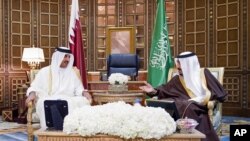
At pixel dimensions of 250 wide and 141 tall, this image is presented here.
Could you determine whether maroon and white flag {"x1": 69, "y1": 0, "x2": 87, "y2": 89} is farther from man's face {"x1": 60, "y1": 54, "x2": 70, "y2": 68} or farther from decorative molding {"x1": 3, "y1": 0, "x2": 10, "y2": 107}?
decorative molding {"x1": 3, "y1": 0, "x2": 10, "y2": 107}

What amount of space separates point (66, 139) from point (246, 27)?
241 inches

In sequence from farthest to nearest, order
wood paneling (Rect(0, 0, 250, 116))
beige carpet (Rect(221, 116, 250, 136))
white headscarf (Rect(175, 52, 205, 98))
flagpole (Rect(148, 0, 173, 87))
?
wood paneling (Rect(0, 0, 250, 116)) < beige carpet (Rect(221, 116, 250, 136)) < flagpole (Rect(148, 0, 173, 87)) < white headscarf (Rect(175, 52, 205, 98))

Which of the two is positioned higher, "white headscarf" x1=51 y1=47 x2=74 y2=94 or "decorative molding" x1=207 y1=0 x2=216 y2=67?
"decorative molding" x1=207 y1=0 x2=216 y2=67

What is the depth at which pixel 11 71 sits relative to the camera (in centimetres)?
856

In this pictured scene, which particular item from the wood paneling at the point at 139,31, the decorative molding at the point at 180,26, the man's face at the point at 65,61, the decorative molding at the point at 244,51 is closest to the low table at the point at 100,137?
the man's face at the point at 65,61

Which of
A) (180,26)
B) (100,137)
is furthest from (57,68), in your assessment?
(180,26)

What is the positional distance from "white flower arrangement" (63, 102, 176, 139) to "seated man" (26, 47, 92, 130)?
1830mm

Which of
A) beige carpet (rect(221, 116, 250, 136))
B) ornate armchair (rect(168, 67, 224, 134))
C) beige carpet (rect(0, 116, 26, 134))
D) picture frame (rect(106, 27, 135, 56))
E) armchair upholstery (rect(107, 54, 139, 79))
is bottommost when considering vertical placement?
beige carpet (rect(221, 116, 250, 136))

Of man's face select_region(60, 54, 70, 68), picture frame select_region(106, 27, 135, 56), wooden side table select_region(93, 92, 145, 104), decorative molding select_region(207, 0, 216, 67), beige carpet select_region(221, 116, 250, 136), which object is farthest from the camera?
picture frame select_region(106, 27, 135, 56)

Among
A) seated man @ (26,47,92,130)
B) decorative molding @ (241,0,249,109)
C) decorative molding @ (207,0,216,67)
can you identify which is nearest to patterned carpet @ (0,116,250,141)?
seated man @ (26,47,92,130)

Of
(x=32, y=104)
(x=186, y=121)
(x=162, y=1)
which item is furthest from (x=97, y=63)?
(x=186, y=121)

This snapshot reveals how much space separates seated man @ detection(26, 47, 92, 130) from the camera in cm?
455

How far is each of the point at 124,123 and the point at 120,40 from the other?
630 cm

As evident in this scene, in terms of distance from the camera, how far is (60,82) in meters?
4.80
